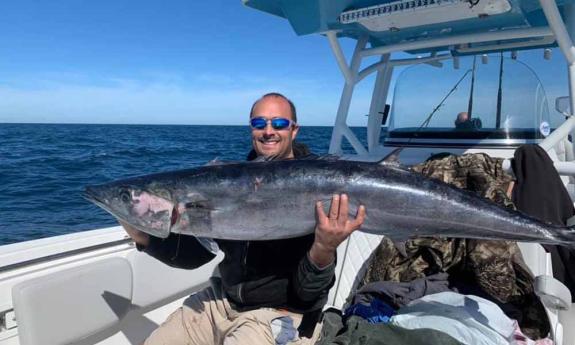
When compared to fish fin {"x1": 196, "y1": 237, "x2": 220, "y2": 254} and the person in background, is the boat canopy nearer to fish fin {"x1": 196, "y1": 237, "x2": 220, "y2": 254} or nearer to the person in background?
the person in background

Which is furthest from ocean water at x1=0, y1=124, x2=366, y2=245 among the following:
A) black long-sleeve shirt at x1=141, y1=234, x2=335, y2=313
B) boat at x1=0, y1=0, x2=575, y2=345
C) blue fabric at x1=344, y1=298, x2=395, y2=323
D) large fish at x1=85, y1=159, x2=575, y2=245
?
large fish at x1=85, y1=159, x2=575, y2=245

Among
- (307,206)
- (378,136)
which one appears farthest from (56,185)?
(307,206)

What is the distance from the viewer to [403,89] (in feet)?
22.1

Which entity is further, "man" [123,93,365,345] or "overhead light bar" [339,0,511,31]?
"overhead light bar" [339,0,511,31]

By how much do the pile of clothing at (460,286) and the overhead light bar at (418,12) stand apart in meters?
1.41

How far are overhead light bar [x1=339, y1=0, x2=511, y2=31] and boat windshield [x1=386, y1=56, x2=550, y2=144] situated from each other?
4.54ft

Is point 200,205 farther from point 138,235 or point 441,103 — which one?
point 441,103

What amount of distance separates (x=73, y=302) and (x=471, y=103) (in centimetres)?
504

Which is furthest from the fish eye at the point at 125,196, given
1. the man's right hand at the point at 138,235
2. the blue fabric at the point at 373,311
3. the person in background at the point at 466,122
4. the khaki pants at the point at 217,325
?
the person in background at the point at 466,122

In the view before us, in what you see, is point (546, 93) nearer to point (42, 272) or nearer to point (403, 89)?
point (403, 89)

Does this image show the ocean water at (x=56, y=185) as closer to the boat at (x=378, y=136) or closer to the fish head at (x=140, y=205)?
the boat at (x=378, y=136)

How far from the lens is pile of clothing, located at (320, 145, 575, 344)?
9.34 feet

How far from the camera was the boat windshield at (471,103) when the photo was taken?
554 cm

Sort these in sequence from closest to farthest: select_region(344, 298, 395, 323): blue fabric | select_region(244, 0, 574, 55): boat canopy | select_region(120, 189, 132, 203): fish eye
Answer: select_region(120, 189, 132, 203): fish eye
select_region(344, 298, 395, 323): blue fabric
select_region(244, 0, 574, 55): boat canopy
